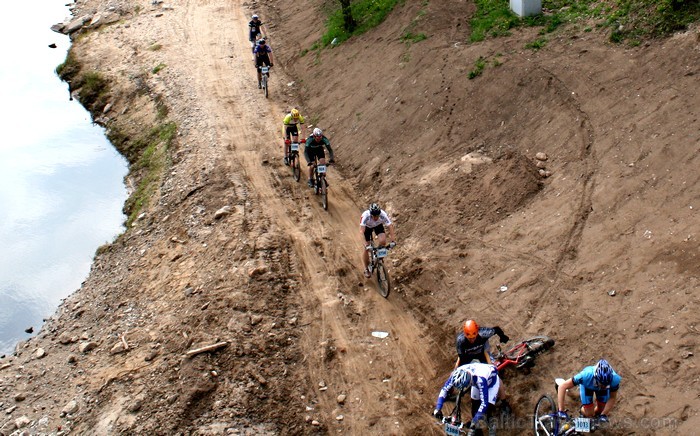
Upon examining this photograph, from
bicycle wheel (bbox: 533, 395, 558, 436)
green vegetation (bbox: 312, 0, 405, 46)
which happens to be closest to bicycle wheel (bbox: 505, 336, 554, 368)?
bicycle wheel (bbox: 533, 395, 558, 436)

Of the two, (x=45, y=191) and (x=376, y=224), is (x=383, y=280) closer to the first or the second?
(x=376, y=224)

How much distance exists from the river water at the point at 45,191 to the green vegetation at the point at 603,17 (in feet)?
41.4

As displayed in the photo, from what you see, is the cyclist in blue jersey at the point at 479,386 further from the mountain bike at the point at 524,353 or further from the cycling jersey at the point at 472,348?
the mountain bike at the point at 524,353

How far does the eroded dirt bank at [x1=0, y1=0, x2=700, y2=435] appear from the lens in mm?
11297

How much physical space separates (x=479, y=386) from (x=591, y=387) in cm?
142

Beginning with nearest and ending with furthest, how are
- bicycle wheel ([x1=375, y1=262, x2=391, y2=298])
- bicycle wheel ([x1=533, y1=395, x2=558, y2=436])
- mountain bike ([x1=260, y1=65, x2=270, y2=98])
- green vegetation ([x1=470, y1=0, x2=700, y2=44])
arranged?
bicycle wheel ([x1=533, y1=395, x2=558, y2=436]) → bicycle wheel ([x1=375, y1=262, x2=391, y2=298]) → green vegetation ([x1=470, y1=0, x2=700, y2=44]) → mountain bike ([x1=260, y1=65, x2=270, y2=98])

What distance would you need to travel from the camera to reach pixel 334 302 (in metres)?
13.9

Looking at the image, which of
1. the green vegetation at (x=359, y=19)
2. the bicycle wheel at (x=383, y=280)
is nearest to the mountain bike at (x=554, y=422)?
the bicycle wheel at (x=383, y=280)

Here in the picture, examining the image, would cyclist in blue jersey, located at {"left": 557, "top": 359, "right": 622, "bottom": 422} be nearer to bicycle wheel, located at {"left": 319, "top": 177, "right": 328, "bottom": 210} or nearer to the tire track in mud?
the tire track in mud

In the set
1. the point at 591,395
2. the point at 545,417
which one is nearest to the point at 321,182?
the point at 545,417

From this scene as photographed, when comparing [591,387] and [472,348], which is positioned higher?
[591,387]

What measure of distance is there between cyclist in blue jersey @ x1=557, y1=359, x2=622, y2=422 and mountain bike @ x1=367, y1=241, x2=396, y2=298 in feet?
16.1

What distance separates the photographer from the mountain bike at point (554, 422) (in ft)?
29.0

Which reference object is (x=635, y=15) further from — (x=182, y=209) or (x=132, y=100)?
(x=132, y=100)
